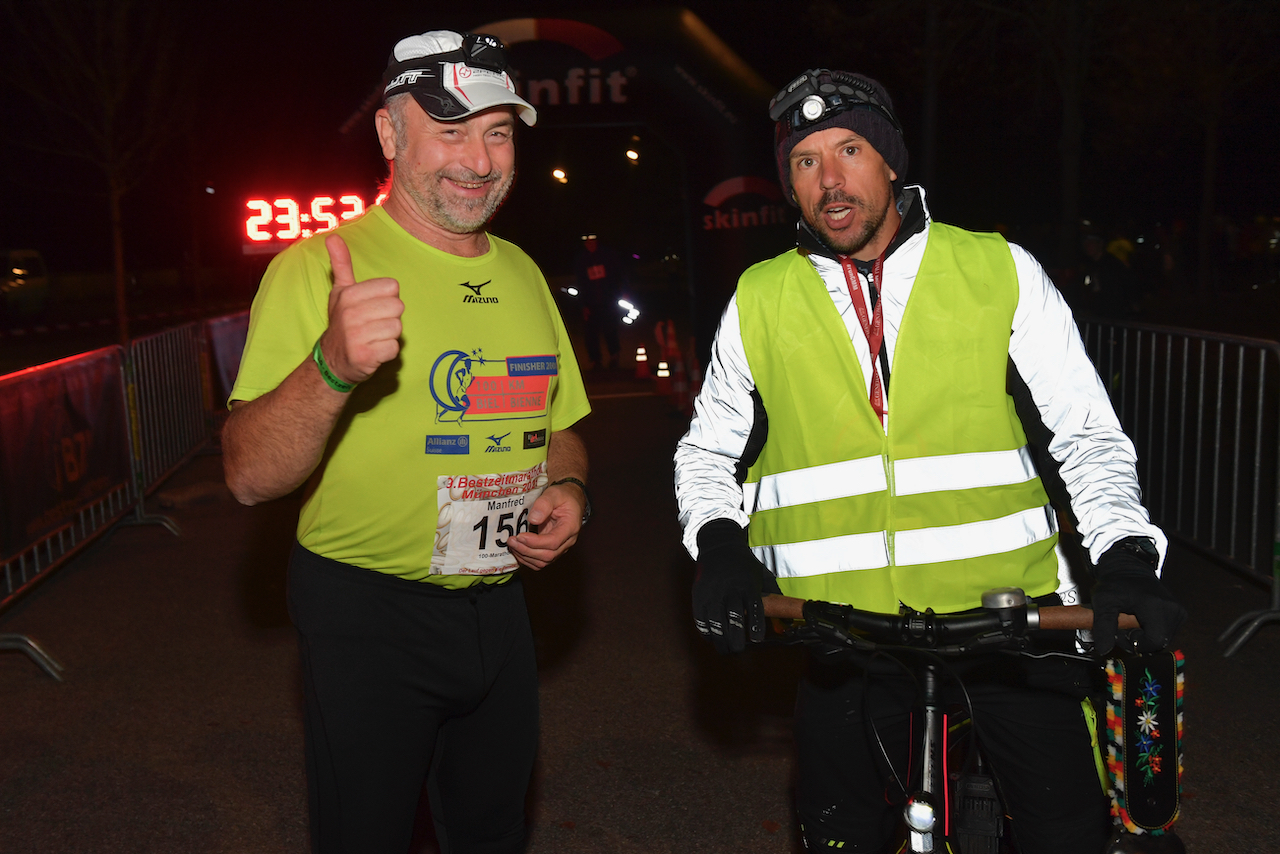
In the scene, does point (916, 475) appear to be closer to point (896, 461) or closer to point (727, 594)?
point (896, 461)

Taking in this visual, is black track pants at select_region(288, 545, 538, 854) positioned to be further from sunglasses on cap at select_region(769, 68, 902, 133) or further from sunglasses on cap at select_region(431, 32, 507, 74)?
sunglasses on cap at select_region(769, 68, 902, 133)

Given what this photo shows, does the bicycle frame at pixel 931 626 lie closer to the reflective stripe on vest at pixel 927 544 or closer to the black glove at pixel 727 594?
the black glove at pixel 727 594

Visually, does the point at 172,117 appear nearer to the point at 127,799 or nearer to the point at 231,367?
the point at 231,367

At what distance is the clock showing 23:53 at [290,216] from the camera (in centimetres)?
1335

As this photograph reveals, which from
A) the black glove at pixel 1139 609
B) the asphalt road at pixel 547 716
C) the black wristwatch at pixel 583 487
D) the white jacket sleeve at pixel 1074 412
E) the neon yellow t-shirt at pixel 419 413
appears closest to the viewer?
the black glove at pixel 1139 609

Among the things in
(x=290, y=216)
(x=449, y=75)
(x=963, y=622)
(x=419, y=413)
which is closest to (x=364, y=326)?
(x=419, y=413)

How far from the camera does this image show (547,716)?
5.03 m

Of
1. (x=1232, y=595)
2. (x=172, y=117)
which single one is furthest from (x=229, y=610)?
(x=172, y=117)

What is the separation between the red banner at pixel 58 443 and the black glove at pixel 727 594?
4869mm

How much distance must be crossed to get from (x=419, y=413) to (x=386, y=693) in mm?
629

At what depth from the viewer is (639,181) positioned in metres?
56.2

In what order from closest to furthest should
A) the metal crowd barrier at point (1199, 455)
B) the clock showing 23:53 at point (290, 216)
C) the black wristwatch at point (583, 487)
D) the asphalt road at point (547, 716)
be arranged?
the black wristwatch at point (583, 487) < the asphalt road at point (547, 716) < the metal crowd barrier at point (1199, 455) < the clock showing 23:53 at point (290, 216)

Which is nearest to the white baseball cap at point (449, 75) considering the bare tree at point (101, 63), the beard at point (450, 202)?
the beard at point (450, 202)

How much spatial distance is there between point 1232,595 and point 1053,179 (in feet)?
120
